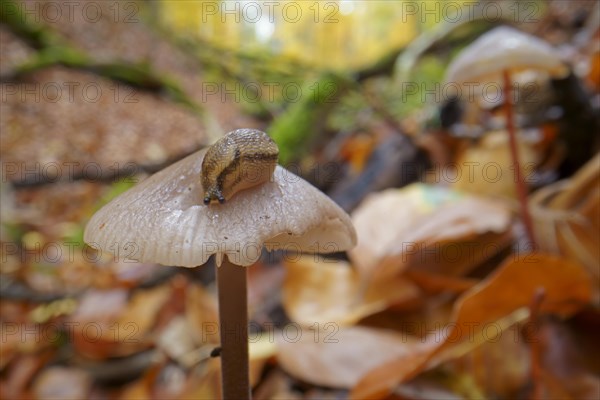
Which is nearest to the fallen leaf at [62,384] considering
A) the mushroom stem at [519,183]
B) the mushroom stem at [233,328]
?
the mushroom stem at [233,328]

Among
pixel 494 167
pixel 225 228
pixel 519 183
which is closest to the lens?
pixel 225 228

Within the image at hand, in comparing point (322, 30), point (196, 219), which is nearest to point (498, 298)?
point (196, 219)

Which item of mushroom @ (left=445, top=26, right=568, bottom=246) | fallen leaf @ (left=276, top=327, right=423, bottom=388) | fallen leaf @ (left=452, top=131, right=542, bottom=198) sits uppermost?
mushroom @ (left=445, top=26, right=568, bottom=246)

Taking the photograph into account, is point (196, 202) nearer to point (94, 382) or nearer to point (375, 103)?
point (94, 382)

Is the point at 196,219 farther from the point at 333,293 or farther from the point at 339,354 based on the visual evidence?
the point at 333,293

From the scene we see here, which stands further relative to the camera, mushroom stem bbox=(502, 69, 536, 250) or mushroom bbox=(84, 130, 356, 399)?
mushroom stem bbox=(502, 69, 536, 250)

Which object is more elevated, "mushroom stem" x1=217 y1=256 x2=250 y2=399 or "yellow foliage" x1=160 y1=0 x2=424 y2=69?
A: "yellow foliage" x1=160 y1=0 x2=424 y2=69

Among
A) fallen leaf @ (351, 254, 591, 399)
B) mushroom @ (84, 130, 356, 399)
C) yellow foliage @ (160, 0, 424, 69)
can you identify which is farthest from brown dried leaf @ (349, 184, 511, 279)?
yellow foliage @ (160, 0, 424, 69)

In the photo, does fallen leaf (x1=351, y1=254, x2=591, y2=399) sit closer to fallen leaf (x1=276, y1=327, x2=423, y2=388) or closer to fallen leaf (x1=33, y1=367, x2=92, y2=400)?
fallen leaf (x1=276, y1=327, x2=423, y2=388)
